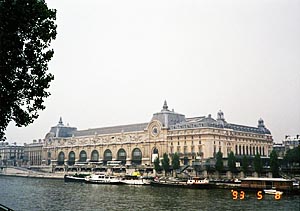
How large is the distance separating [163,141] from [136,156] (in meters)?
12.6

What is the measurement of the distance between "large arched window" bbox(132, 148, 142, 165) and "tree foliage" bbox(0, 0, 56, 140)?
10517 cm

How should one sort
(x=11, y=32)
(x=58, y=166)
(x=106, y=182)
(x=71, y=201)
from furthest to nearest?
(x=58, y=166) < (x=106, y=182) < (x=71, y=201) < (x=11, y=32)

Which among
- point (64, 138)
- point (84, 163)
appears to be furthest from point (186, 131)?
point (64, 138)

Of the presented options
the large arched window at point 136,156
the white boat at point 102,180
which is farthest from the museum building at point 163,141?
the white boat at point 102,180

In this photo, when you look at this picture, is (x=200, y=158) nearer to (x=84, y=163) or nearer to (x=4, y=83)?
(x=84, y=163)

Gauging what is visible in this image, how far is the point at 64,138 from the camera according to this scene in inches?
6393

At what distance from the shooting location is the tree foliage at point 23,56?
2206cm

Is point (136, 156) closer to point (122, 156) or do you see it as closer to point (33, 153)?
point (122, 156)

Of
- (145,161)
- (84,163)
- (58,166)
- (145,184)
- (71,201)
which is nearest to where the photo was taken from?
(71,201)

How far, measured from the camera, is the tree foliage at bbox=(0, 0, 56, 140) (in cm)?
2206

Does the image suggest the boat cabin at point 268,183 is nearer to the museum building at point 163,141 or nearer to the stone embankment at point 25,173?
the museum building at point 163,141

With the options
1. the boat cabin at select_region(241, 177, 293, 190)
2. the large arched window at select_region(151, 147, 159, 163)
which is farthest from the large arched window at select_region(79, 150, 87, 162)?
the boat cabin at select_region(241, 177, 293, 190)

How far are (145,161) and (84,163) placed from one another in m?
30.1

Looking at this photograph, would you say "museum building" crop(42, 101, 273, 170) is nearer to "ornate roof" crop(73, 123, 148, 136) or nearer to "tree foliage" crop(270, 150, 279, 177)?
"ornate roof" crop(73, 123, 148, 136)
